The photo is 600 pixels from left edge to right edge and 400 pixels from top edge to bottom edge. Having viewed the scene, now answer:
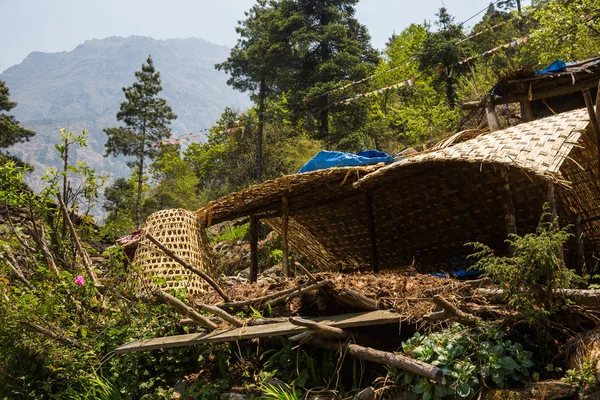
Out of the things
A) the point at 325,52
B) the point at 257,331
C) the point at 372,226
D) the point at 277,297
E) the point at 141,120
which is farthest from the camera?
the point at 141,120

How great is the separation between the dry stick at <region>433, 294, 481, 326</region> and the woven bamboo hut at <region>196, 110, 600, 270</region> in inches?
47.1

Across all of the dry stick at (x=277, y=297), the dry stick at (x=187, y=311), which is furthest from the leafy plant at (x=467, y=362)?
the dry stick at (x=187, y=311)

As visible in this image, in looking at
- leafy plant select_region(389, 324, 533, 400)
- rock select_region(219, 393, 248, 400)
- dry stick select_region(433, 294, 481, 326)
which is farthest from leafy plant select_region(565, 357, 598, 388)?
rock select_region(219, 393, 248, 400)

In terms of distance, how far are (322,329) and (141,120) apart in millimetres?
28007

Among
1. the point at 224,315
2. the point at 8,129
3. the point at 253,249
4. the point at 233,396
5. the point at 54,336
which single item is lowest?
the point at 233,396

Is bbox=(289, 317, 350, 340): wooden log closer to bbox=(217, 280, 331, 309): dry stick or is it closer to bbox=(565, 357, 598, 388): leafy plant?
bbox=(217, 280, 331, 309): dry stick

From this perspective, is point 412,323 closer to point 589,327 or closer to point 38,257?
point 589,327

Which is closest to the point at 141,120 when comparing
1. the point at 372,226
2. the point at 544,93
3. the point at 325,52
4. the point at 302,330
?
the point at 325,52

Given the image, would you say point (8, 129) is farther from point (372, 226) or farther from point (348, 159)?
point (372, 226)

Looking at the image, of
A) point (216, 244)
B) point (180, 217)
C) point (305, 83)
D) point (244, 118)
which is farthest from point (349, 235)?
point (305, 83)

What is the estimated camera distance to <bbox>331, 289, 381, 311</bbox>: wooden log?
13.4 ft

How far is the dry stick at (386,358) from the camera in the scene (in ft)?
10.7

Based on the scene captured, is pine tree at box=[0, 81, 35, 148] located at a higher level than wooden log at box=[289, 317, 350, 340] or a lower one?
higher

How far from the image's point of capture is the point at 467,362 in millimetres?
3316
